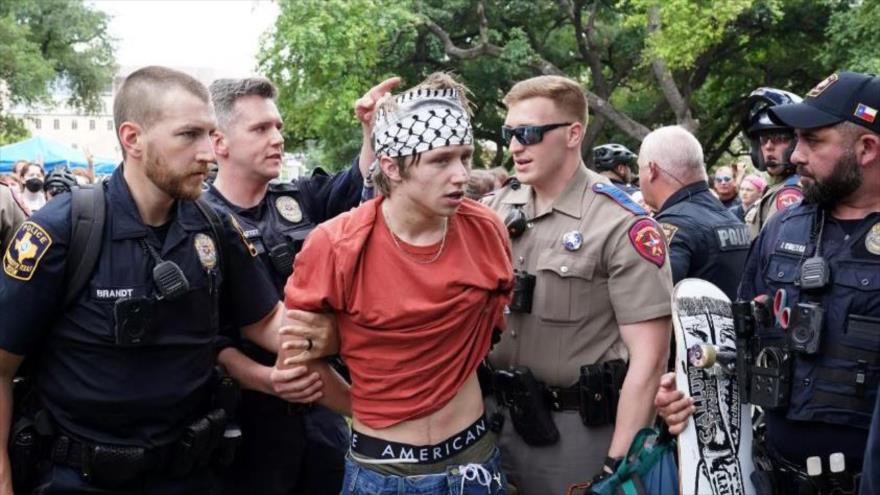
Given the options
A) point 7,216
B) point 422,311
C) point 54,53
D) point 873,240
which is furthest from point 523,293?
point 54,53

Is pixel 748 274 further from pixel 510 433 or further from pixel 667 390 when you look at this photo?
pixel 510 433

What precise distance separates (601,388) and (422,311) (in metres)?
0.99

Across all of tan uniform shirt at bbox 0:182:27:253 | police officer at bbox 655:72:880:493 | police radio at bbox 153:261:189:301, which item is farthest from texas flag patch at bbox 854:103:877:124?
tan uniform shirt at bbox 0:182:27:253

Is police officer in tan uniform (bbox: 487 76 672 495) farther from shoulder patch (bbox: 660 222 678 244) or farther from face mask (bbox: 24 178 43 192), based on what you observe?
face mask (bbox: 24 178 43 192)

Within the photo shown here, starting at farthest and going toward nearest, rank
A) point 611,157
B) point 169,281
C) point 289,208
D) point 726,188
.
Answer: point 726,188 < point 611,157 < point 289,208 < point 169,281

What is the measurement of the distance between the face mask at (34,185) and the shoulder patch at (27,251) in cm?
1016

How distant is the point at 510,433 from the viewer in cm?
387

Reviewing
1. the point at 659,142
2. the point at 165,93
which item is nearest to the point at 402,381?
the point at 165,93

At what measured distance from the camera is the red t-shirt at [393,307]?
120 inches

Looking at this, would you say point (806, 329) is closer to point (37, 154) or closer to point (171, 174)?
point (171, 174)

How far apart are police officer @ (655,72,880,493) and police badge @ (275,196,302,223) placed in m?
2.09

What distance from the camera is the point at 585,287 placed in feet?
12.1

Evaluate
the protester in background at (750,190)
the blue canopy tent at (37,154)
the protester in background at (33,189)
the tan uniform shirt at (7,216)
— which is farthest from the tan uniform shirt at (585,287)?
the blue canopy tent at (37,154)

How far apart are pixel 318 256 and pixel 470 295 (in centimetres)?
55
